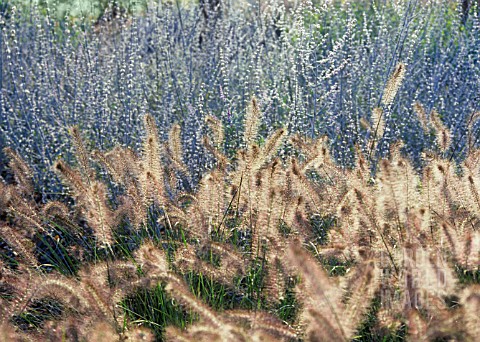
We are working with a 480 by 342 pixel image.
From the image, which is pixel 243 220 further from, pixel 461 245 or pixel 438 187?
pixel 461 245

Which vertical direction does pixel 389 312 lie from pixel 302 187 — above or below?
below

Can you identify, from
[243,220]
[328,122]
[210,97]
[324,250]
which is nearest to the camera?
[324,250]

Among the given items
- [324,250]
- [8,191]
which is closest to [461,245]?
A: [324,250]

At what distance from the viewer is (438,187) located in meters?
2.83

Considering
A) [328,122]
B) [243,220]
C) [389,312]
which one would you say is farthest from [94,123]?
[389,312]

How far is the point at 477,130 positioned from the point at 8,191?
290cm

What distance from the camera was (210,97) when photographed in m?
4.90

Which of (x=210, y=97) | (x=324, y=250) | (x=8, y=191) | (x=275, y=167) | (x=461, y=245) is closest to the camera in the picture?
(x=461, y=245)

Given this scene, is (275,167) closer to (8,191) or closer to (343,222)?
(343,222)

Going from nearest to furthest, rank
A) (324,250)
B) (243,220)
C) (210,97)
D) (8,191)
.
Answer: (324,250), (243,220), (8,191), (210,97)

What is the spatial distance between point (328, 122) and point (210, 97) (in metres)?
0.92

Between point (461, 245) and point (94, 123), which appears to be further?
point (94, 123)

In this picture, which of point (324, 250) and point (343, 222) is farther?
point (343, 222)

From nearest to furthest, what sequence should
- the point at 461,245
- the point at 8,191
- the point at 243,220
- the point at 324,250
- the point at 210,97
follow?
the point at 461,245, the point at 324,250, the point at 243,220, the point at 8,191, the point at 210,97
